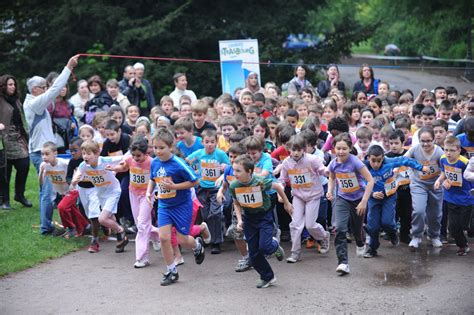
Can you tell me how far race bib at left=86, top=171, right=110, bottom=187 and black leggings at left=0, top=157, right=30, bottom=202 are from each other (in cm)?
281

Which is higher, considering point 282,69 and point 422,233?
point 282,69

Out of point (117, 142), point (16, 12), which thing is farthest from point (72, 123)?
point (16, 12)

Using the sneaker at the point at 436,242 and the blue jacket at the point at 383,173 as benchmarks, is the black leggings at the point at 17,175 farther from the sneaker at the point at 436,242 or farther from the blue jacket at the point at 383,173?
the sneaker at the point at 436,242

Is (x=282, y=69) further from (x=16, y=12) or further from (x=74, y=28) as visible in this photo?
(x=16, y=12)

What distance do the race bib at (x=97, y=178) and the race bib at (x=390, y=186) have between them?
12.2 feet

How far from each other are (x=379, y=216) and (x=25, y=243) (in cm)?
487

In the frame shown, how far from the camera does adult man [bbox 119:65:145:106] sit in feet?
51.3

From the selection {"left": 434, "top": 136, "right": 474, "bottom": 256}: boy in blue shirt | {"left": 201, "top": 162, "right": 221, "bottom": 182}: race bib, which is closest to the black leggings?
{"left": 201, "top": 162, "right": 221, "bottom": 182}: race bib

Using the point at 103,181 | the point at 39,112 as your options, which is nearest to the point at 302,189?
the point at 103,181

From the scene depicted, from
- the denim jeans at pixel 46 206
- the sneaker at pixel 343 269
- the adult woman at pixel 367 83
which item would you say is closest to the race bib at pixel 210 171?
the sneaker at pixel 343 269

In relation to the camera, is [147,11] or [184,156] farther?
[147,11]

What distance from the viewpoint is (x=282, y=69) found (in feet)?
75.0

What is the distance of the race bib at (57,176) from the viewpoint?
11.7 metres

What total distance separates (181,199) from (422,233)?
3.45m
